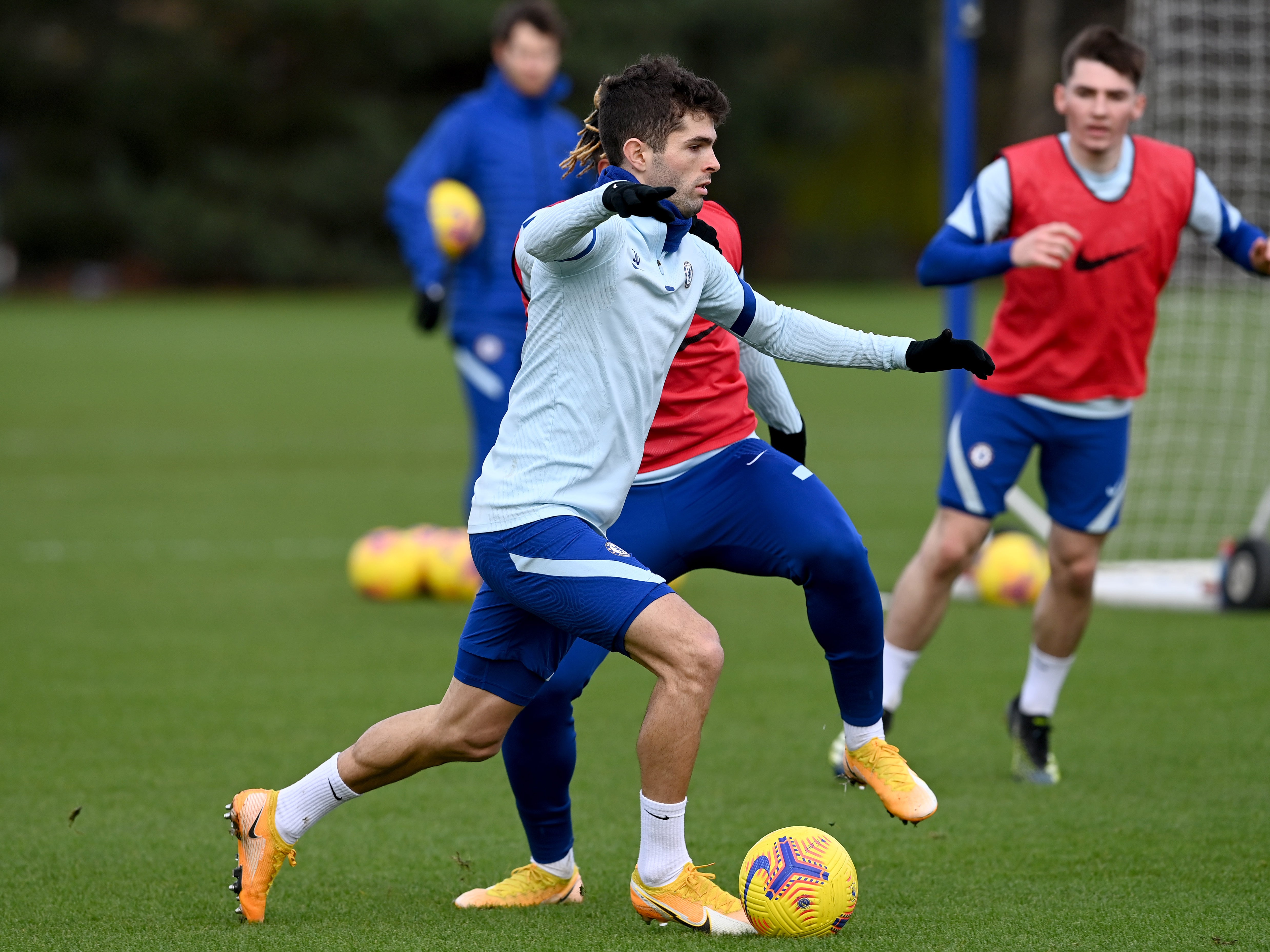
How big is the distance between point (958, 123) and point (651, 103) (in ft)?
18.5

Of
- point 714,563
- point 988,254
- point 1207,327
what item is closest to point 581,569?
point 714,563

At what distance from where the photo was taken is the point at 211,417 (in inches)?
726

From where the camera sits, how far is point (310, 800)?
4.26m

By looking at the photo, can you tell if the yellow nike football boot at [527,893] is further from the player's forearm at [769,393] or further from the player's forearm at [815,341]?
the player's forearm at [815,341]

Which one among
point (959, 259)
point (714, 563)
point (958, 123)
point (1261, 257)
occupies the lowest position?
point (714, 563)

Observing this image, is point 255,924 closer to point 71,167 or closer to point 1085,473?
point 1085,473

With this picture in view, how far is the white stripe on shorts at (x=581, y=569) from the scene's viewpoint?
390cm

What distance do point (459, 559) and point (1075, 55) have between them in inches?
178

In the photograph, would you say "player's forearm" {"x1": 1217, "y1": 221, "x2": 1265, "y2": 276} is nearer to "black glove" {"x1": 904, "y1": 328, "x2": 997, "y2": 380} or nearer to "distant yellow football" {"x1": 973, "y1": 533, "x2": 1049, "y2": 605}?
"black glove" {"x1": 904, "y1": 328, "x2": 997, "y2": 380}

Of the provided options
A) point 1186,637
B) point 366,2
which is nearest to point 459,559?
point 1186,637

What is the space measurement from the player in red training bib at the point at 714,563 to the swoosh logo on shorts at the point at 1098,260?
184 cm

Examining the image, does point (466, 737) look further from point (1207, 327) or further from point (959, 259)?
point (1207, 327)

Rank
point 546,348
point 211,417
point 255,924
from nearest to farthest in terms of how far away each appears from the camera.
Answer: point 546,348 → point 255,924 → point 211,417

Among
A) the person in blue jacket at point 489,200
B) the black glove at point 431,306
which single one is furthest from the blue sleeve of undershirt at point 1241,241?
the black glove at point 431,306
